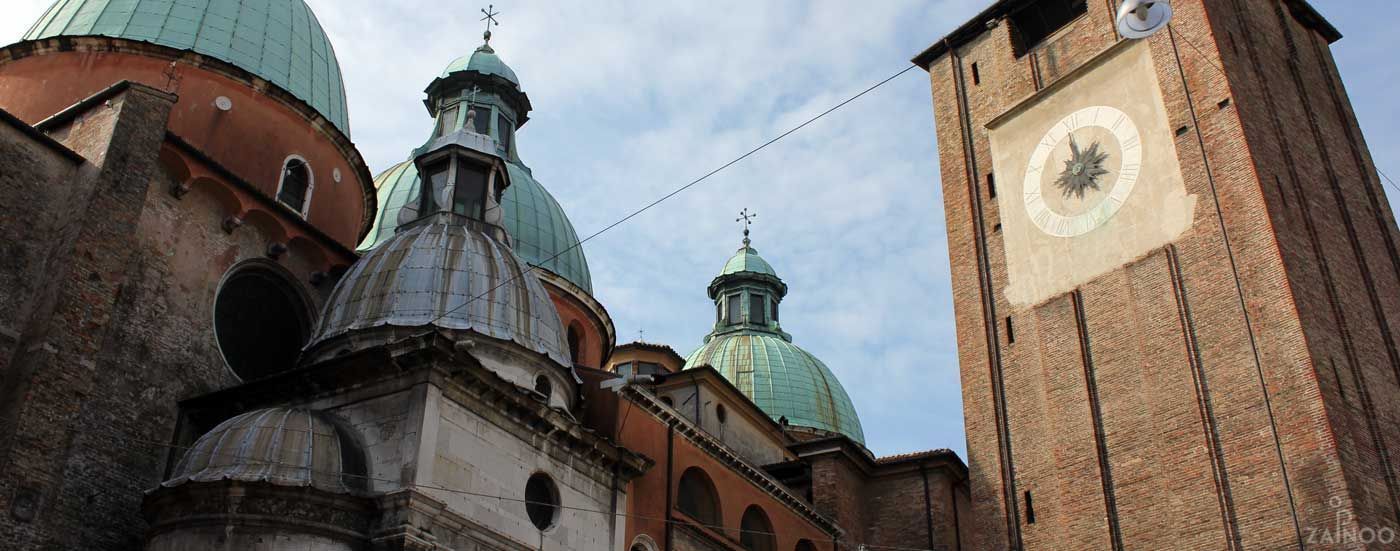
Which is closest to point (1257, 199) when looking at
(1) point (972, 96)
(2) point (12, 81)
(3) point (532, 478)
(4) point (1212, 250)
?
(4) point (1212, 250)

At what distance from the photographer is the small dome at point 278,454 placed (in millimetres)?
13344

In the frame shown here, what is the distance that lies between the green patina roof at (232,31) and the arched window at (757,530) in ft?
31.9

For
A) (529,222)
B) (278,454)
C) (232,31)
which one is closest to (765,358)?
(529,222)

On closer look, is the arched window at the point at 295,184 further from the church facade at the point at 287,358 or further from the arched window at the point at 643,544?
the arched window at the point at 643,544

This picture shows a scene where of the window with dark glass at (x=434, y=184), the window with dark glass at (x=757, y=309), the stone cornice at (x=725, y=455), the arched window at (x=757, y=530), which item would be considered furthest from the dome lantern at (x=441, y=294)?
the window with dark glass at (x=757, y=309)

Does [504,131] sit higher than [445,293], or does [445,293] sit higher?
[504,131]

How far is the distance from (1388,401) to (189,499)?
1556 centimetres

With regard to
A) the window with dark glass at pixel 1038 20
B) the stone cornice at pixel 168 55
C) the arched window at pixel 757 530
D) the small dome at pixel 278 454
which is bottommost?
the small dome at pixel 278 454

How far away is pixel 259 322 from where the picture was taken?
18.0 metres

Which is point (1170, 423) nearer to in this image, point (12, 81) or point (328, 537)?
point (328, 537)

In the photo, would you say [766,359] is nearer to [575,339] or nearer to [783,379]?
[783,379]

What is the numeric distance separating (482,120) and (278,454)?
16954mm

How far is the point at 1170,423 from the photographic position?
17391 mm

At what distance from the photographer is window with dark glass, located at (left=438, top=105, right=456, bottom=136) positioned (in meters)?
29.7
